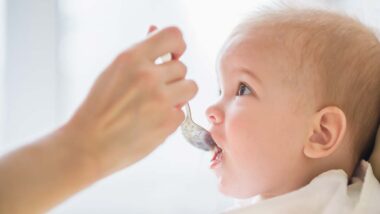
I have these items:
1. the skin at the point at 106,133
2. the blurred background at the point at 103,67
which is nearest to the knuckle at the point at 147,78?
the skin at the point at 106,133

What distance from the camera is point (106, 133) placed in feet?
1.73

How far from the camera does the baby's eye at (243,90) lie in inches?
31.1

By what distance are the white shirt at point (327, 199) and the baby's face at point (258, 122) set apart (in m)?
0.05

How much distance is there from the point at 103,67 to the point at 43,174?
59 centimetres

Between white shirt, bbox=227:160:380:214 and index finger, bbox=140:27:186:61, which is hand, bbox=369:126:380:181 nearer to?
white shirt, bbox=227:160:380:214

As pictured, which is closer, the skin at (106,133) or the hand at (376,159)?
the skin at (106,133)

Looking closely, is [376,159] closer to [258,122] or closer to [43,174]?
[258,122]

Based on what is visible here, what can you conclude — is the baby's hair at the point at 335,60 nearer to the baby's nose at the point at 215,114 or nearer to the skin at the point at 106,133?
the baby's nose at the point at 215,114

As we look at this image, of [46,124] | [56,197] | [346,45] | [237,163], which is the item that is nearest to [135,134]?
[56,197]

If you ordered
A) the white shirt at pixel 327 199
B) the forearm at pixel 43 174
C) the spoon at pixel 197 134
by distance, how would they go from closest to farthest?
the forearm at pixel 43 174, the white shirt at pixel 327 199, the spoon at pixel 197 134

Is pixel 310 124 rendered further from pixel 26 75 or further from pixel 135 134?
pixel 26 75

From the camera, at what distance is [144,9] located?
1127 millimetres

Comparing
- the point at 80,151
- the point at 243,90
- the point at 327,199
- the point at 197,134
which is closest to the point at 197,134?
the point at 197,134

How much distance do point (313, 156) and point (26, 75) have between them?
606 mm
